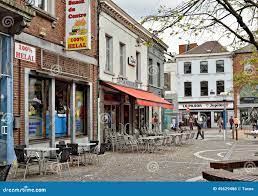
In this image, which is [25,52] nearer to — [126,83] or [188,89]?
[126,83]

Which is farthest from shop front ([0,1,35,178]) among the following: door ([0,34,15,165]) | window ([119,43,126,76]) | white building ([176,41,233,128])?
white building ([176,41,233,128])

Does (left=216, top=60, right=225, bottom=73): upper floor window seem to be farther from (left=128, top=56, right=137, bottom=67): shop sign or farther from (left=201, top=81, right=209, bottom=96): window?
(left=128, top=56, right=137, bottom=67): shop sign

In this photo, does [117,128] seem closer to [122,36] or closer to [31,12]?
[122,36]

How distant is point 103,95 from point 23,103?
731cm

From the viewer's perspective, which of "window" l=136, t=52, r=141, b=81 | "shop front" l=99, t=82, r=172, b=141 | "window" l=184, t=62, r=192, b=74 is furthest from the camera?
"window" l=184, t=62, r=192, b=74

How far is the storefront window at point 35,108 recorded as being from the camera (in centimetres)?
1385

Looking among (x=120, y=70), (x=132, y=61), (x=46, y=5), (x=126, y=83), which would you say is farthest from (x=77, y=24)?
(x=132, y=61)

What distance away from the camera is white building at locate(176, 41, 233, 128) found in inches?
2132

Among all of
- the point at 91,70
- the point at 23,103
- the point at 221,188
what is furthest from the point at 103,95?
the point at 221,188

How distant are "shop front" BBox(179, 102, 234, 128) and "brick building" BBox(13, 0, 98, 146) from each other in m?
36.7

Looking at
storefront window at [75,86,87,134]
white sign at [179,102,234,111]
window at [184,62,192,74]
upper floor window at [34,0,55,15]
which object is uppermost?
window at [184,62,192,74]

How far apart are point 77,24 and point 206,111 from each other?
4160 cm

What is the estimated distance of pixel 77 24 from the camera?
1545 centimetres

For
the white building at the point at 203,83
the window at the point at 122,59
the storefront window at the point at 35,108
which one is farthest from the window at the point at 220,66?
the storefront window at the point at 35,108
